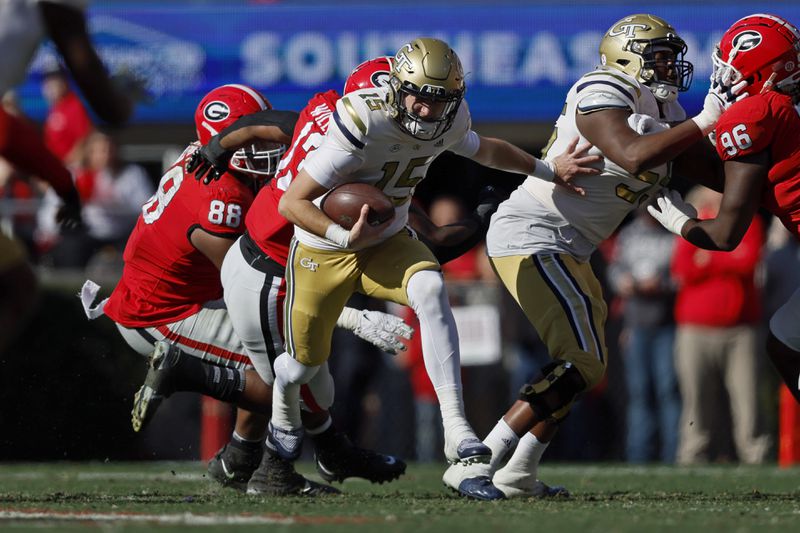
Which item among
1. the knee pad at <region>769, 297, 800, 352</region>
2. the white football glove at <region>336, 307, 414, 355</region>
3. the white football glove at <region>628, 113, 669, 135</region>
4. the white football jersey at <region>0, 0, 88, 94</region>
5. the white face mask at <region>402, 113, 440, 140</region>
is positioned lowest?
the white football glove at <region>336, 307, 414, 355</region>

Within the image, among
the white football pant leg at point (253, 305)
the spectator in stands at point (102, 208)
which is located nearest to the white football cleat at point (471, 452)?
the white football pant leg at point (253, 305)

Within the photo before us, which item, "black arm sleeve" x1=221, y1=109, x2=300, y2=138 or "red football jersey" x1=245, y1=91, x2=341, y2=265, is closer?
"red football jersey" x1=245, y1=91, x2=341, y2=265

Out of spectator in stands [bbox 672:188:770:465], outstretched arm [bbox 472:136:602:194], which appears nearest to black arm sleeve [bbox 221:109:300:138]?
outstretched arm [bbox 472:136:602:194]

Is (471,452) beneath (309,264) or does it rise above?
beneath

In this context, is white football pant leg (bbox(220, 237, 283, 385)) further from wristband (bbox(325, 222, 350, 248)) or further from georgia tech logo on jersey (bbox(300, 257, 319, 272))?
wristband (bbox(325, 222, 350, 248))

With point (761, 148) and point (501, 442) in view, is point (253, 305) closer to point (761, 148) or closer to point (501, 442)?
point (501, 442)

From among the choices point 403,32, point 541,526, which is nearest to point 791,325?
point 541,526

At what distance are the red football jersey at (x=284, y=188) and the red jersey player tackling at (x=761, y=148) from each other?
1623 mm

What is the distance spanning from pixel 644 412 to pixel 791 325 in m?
4.49

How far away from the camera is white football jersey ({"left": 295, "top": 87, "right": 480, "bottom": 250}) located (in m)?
5.73

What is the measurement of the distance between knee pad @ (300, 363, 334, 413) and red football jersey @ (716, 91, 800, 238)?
81.8 inches

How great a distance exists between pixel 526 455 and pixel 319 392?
1026 mm

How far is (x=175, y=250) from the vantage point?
22.3 ft

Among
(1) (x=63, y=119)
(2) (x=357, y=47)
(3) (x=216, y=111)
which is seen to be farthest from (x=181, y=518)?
(2) (x=357, y=47)
